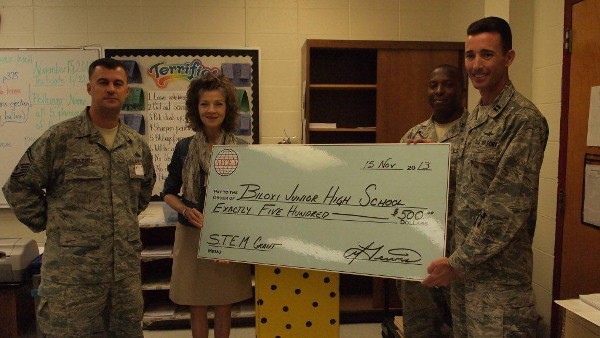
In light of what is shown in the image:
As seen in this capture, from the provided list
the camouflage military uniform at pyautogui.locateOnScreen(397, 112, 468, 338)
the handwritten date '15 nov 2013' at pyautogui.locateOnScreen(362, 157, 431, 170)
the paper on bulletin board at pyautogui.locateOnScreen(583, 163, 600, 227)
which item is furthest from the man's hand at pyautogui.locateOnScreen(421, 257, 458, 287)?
the paper on bulletin board at pyautogui.locateOnScreen(583, 163, 600, 227)

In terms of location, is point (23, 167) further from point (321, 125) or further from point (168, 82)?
point (321, 125)

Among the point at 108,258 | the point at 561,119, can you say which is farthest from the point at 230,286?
the point at 561,119

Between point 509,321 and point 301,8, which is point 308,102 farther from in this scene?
point 509,321

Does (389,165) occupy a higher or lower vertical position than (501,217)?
higher

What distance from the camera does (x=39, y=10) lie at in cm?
346

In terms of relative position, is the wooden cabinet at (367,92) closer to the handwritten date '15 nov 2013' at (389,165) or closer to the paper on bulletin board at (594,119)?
the paper on bulletin board at (594,119)

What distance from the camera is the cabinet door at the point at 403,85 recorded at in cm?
326

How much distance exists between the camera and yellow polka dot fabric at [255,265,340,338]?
1.85m

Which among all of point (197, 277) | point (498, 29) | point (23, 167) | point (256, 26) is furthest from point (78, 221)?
point (256, 26)

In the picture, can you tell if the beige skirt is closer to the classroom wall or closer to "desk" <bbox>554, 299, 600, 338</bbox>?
"desk" <bbox>554, 299, 600, 338</bbox>

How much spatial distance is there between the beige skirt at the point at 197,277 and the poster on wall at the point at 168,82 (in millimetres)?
1535

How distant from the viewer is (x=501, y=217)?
1473mm

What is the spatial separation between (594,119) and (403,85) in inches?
52.8

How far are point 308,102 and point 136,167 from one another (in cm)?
155
